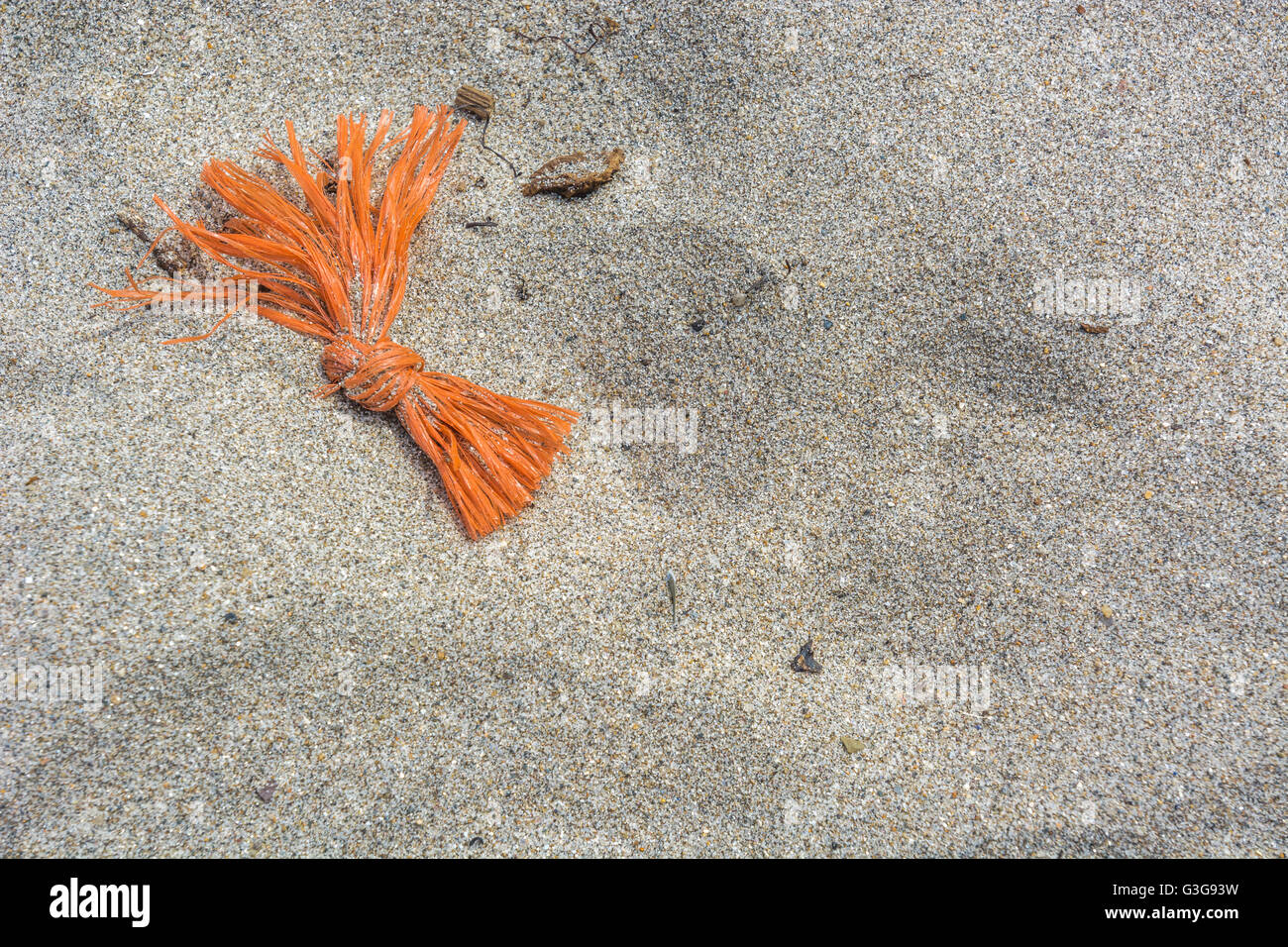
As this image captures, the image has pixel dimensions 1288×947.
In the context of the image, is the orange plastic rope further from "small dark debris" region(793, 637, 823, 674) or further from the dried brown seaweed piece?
"small dark debris" region(793, 637, 823, 674)

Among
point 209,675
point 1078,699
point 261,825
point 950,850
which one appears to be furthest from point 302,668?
point 1078,699

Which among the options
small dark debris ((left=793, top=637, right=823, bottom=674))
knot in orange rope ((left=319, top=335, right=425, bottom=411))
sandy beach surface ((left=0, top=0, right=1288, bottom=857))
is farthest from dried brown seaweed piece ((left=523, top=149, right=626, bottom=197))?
small dark debris ((left=793, top=637, right=823, bottom=674))

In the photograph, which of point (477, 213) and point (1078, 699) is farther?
point (477, 213)

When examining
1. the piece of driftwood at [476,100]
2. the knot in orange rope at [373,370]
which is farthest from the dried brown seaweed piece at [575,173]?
the knot in orange rope at [373,370]

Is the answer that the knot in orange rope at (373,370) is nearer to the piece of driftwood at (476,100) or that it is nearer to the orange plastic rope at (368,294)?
the orange plastic rope at (368,294)

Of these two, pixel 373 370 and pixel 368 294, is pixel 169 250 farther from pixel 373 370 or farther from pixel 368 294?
pixel 373 370

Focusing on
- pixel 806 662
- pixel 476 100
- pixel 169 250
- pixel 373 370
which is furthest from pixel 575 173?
pixel 806 662
